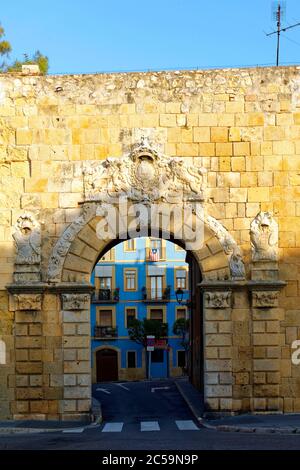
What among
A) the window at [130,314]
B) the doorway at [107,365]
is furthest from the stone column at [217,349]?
the window at [130,314]

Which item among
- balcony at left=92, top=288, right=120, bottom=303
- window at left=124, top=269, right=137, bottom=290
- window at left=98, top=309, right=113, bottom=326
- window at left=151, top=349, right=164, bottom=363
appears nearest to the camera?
window at left=151, top=349, right=164, bottom=363

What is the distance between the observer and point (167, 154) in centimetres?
1758

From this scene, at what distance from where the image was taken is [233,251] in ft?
56.7

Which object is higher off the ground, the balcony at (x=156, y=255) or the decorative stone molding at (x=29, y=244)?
the balcony at (x=156, y=255)

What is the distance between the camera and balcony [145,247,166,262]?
47.6 m

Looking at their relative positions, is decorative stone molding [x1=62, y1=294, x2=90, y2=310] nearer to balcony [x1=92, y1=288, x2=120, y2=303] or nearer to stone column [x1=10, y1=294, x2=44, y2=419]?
stone column [x1=10, y1=294, x2=44, y2=419]

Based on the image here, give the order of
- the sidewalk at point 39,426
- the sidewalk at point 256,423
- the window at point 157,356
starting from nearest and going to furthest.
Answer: the sidewalk at point 256,423
the sidewalk at point 39,426
the window at point 157,356

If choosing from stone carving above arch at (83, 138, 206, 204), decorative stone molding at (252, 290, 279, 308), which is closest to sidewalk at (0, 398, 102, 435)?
decorative stone molding at (252, 290, 279, 308)

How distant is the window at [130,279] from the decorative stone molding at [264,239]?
3034cm

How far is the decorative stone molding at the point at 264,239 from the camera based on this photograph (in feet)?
56.6

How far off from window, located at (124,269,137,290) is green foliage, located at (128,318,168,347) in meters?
2.54

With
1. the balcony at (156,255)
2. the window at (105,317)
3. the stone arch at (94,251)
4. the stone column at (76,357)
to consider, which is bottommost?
the stone column at (76,357)

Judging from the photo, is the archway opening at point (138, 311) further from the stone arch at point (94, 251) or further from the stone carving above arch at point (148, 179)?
the stone carving above arch at point (148, 179)
